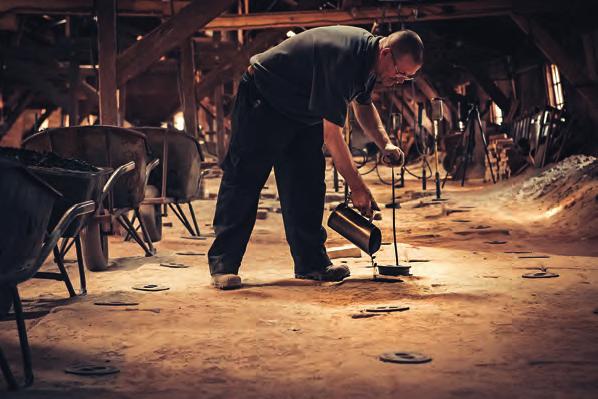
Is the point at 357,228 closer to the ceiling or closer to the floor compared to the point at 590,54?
closer to the floor

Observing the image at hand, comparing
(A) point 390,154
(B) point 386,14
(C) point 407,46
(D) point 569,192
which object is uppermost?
(B) point 386,14

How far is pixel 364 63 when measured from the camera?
404cm

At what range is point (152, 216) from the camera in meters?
6.88

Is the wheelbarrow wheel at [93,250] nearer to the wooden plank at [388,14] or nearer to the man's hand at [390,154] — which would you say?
the man's hand at [390,154]

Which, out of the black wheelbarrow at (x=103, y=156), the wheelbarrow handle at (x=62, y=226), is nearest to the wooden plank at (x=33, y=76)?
the black wheelbarrow at (x=103, y=156)

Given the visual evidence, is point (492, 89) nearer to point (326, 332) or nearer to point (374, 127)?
point (374, 127)

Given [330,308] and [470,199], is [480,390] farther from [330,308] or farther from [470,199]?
[470,199]

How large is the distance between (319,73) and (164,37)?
4508mm

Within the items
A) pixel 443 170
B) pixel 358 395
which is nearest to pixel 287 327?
pixel 358 395

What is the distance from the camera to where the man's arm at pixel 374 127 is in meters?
4.46

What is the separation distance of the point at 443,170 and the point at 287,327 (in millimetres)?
15497

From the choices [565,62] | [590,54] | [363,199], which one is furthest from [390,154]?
[590,54]

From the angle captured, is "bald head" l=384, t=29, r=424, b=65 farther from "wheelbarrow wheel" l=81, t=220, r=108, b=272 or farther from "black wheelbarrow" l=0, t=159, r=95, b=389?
"wheelbarrow wheel" l=81, t=220, r=108, b=272

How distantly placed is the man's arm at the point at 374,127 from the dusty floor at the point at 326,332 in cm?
75
